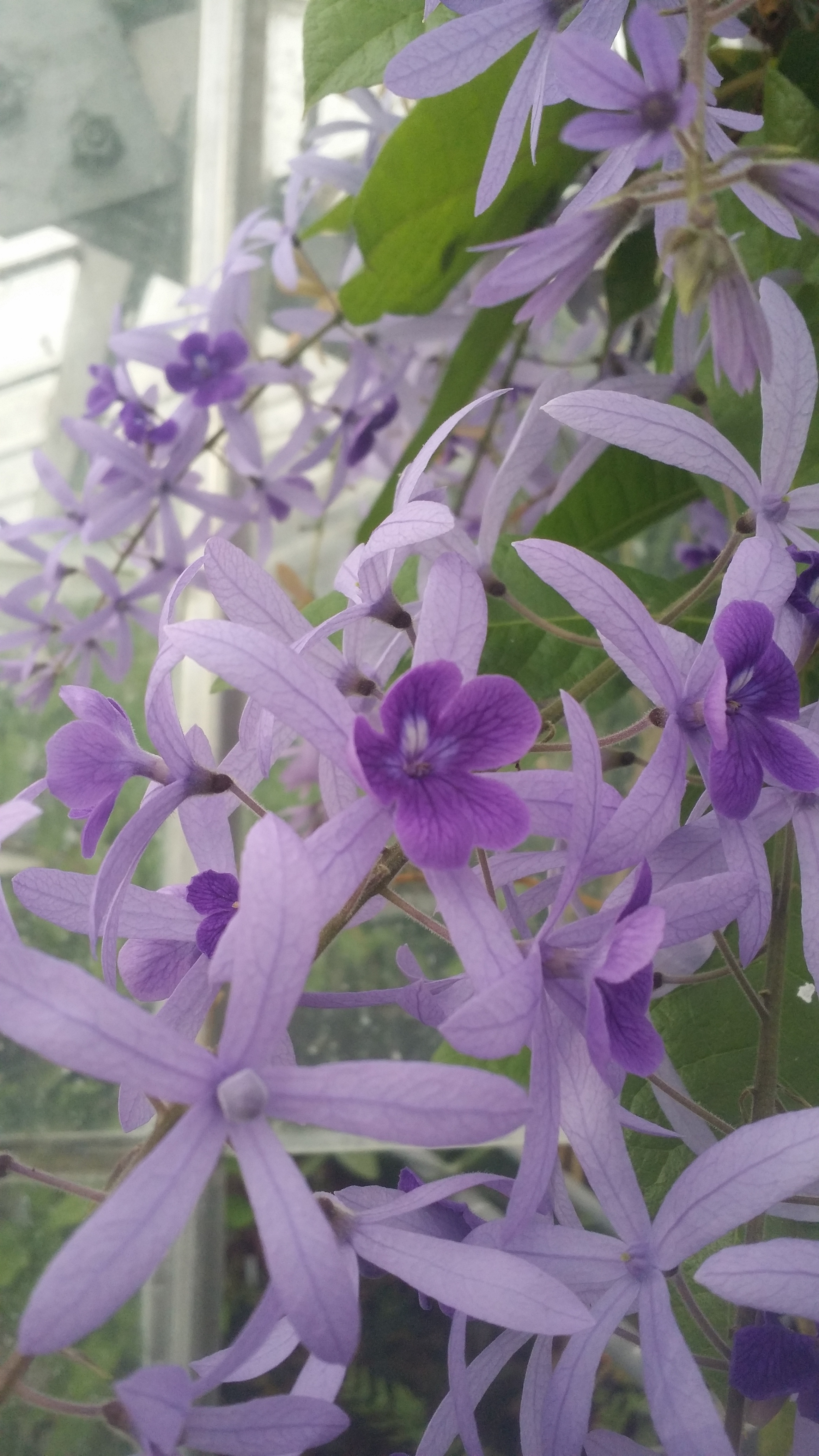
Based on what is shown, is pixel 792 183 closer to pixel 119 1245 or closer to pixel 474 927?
pixel 474 927

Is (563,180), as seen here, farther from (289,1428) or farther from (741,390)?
(289,1428)

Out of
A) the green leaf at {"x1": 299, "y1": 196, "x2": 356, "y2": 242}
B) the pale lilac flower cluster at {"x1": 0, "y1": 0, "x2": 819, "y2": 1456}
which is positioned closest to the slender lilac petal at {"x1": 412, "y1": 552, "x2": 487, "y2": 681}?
the pale lilac flower cluster at {"x1": 0, "y1": 0, "x2": 819, "y2": 1456}

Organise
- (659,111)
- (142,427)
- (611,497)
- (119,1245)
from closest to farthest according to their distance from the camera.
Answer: (119,1245) → (659,111) → (611,497) → (142,427)

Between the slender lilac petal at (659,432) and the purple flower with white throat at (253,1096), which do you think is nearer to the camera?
the purple flower with white throat at (253,1096)

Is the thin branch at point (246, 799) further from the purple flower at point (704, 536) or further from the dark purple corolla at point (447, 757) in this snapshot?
the purple flower at point (704, 536)

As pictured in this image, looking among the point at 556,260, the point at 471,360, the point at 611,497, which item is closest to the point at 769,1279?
the point at 556,260

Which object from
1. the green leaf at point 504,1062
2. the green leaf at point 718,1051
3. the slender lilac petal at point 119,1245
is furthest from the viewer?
the green leaf at point 504,1062

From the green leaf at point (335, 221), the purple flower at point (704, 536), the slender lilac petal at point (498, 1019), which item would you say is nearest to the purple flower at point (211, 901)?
the slender lilac petal at point (498, 1019)
